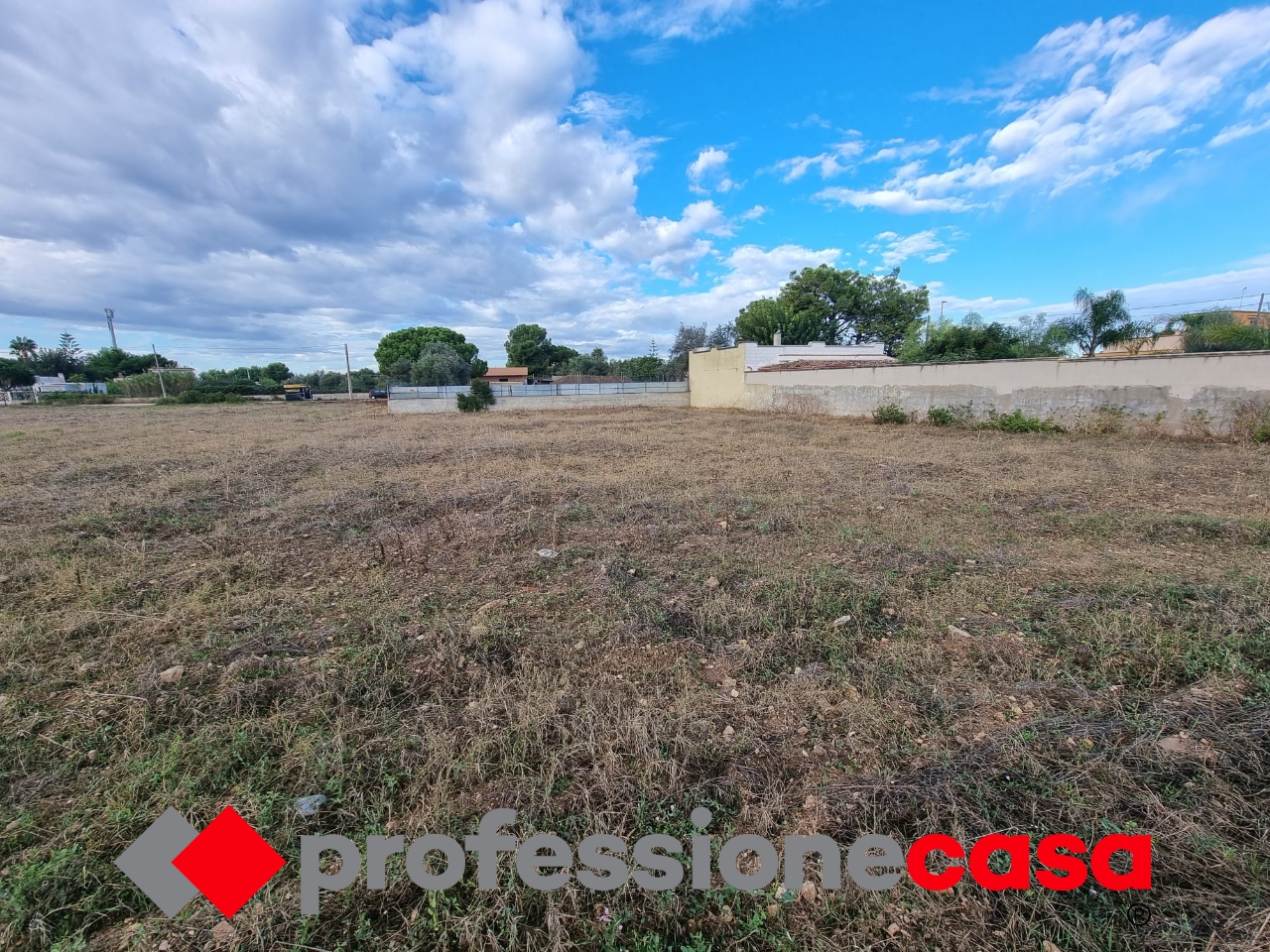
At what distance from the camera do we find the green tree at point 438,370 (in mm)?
33938

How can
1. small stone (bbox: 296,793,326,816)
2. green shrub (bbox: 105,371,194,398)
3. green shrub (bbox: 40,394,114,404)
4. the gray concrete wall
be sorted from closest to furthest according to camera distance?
1. small stone (bbox: 296,793,326,816)
2. the gray concrete wall
3. green shrub (bbox: 40,394,114,404)
4. green shrub (bbox: 105,371,194,398)

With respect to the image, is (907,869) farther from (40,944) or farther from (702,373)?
(702,373)

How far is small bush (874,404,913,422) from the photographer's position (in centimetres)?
1422

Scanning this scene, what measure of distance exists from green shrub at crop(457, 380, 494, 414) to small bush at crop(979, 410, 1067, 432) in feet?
65.8

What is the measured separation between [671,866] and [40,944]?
1823 mm

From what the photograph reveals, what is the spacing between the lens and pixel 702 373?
79.9 feet

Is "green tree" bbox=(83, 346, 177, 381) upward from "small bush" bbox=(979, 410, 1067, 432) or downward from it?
upward

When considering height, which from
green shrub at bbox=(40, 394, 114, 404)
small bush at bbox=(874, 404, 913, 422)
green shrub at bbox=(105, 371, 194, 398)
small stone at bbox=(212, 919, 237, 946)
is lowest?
small stone at bbox=(212, 919, 237, 946)

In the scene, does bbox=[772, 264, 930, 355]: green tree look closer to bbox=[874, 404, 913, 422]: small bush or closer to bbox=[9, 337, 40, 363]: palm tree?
bbox=[874, 404, 913, 422]: small bush

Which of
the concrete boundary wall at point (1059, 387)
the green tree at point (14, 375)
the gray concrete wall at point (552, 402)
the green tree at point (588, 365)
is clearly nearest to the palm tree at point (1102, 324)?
the concrete boundary wall at point (1059, 387)

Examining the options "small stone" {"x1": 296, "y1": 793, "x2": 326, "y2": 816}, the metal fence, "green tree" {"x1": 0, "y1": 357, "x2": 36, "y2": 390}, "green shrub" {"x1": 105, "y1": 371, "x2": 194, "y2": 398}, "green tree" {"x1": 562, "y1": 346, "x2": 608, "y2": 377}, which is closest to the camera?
"small stone" {"x1": 296, "y1": 793, "x2": 326, "y2": 816}

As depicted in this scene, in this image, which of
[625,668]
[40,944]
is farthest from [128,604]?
[625,668]

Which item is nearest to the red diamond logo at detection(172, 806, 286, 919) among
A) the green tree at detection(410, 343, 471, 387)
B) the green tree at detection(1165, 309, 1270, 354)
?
the green tree at detection(1165, 309, 1270, 354)

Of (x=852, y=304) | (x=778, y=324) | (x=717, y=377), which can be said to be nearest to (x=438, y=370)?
(x=717, y=377)
